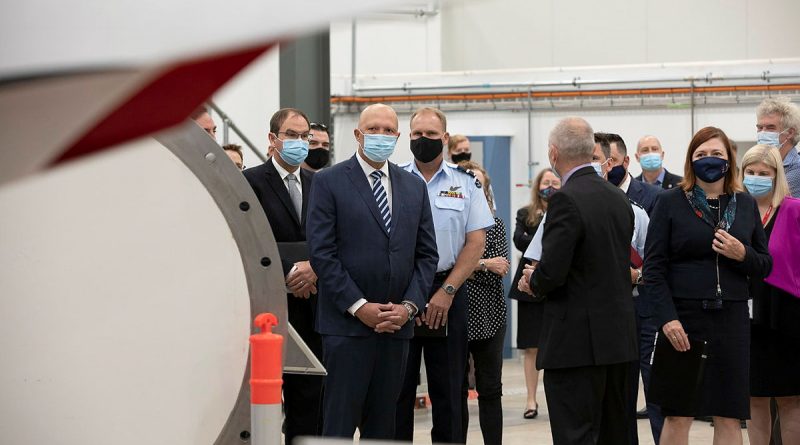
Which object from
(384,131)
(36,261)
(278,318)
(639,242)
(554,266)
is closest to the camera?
(36,261)

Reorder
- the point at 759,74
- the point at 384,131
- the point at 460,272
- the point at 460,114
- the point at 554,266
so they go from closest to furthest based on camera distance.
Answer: the point at 554,266 → the point at 384,131 → the point at 460,272 → the point at 759,74 → the point at 460,114

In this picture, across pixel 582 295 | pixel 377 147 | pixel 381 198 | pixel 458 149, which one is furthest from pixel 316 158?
pixel 582 295

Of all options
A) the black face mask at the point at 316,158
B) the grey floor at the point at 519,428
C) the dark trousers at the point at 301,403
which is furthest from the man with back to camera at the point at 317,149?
the grey floor at the point at 519,428

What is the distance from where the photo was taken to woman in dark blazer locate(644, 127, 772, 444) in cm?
457

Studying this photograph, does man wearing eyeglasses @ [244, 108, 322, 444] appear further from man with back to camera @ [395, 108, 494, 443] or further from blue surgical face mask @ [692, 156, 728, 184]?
blue surgical face mask @ [692, 156, 728, 184]

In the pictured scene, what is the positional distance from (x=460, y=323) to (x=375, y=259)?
1.04 meters

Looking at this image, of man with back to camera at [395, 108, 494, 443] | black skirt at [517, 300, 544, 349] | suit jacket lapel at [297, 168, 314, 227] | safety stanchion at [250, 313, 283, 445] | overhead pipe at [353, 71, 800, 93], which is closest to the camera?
safety stanchion at [250, 313, 283, 445]

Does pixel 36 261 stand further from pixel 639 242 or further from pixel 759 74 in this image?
pixel 759 74

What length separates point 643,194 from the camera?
6445 millimetres

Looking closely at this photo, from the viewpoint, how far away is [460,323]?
16.7 ft

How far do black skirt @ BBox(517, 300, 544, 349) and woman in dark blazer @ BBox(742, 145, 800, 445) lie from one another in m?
2.66

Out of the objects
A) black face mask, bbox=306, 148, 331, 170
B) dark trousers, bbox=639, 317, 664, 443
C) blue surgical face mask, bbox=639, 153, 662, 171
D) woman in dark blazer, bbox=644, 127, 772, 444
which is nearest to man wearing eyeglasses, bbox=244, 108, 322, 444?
black face mask, bbox=306, 148, 331, 170

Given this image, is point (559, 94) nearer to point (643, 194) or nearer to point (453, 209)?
point (643, 194)

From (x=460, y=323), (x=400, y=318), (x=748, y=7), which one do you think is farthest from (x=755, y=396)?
(x=748, y=7)
